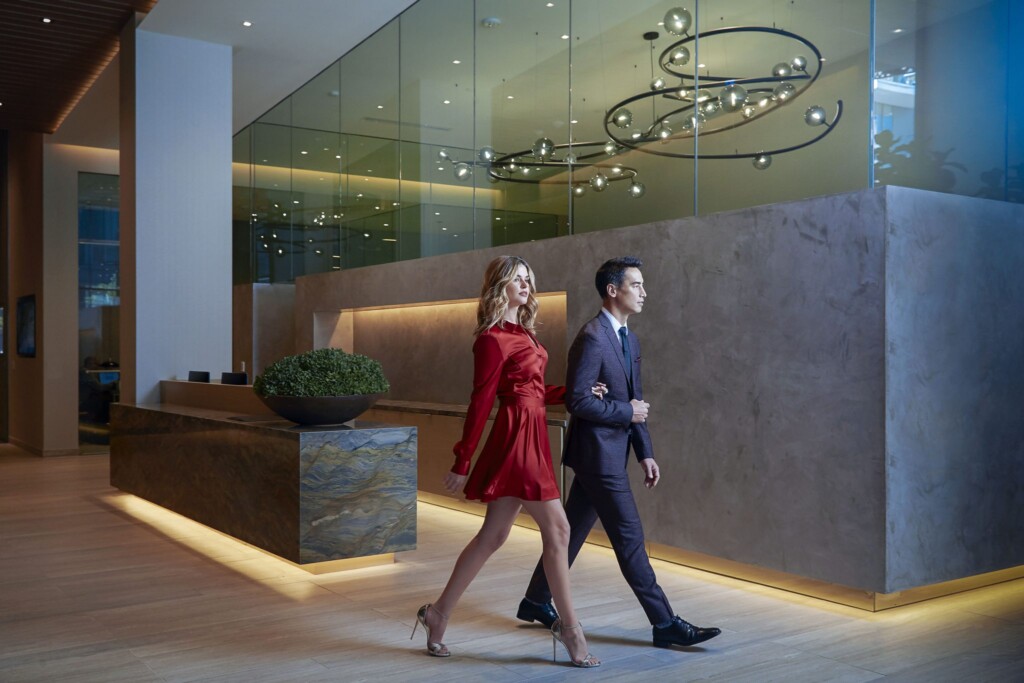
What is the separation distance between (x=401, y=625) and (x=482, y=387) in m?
1.47

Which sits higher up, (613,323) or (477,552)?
(613,323)

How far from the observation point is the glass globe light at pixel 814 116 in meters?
5.06

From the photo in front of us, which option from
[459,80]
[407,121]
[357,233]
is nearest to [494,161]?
[459,80]

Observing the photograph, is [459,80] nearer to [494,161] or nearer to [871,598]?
[494,161]

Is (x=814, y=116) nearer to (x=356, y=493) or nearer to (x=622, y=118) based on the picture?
(x=622, y=118)

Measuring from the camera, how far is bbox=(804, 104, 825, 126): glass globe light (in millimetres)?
5059

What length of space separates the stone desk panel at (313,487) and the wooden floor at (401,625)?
238 mm

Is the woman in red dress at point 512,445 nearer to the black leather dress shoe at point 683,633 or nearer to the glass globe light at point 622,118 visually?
the black leather dress shoe at point 683,633

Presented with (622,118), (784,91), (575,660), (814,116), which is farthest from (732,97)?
(575,660)

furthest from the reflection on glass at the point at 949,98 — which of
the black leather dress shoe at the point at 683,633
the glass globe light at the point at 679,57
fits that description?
the black leather dress shoe at the point at 683,633

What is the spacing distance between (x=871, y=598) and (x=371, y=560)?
2922mm

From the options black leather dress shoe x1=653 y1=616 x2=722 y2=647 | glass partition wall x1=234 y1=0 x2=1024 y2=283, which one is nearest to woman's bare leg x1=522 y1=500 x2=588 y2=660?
black leather dress shoe x1=653 y1=616 x2=722 y2=647

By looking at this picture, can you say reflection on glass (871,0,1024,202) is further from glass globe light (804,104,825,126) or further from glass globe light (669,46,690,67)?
glass globe light (669,46,690,67)

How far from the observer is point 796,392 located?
4934 mm
